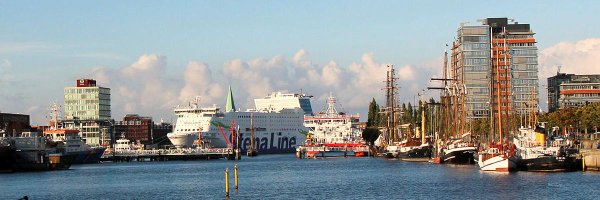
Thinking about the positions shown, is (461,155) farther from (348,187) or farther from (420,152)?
(348,187)

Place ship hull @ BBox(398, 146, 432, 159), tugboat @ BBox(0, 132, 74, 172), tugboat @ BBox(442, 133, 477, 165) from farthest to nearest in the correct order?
ship hull @ BBox(398, 146, 432, 159), tugboat @ BBox(0, 132, 74, 172), tugboat @ BBox(442, 133, 477, 165)

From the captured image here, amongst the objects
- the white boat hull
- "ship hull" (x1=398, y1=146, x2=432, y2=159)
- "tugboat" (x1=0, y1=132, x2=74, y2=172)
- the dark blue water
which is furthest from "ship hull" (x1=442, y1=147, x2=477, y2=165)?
"tugboat" (x1=0, y1=132, x2=74, y2=172)

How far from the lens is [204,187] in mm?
99375

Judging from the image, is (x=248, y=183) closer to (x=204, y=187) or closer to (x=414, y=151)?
(x=204, y=187)

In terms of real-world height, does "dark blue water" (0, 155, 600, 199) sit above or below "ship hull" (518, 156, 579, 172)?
below

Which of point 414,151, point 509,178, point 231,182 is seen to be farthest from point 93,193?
point 414,151

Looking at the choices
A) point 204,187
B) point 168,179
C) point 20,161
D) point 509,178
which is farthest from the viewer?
point 20,161

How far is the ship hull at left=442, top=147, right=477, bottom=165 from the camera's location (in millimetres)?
131375

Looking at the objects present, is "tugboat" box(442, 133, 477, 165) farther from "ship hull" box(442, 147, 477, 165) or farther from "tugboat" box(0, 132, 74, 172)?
"tugboat" box(0, 132, 74, 172)

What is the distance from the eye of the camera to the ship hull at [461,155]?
13138 cm

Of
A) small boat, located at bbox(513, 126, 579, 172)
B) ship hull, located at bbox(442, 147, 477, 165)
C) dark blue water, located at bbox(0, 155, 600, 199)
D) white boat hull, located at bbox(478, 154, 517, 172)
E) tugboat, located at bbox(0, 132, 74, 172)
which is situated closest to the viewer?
dark blue water, located at bbox(0, 155, 600, 199)

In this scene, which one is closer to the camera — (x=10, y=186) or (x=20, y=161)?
(x=10, y=186)

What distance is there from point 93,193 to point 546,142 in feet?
142

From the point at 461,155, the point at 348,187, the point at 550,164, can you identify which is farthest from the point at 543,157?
the point at 461,155
